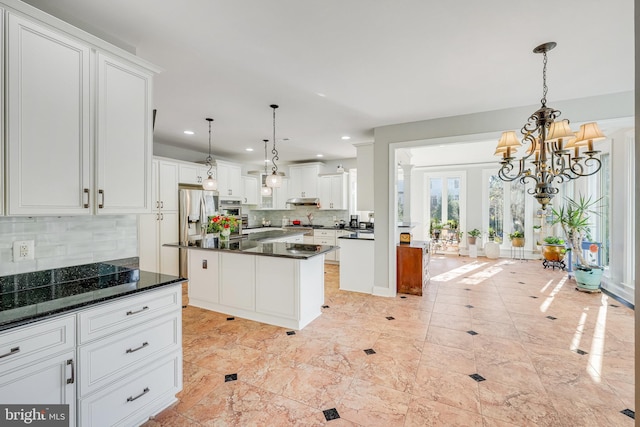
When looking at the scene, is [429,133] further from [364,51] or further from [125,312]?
[125,312]

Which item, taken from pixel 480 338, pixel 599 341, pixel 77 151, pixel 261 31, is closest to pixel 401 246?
pixel 480 338

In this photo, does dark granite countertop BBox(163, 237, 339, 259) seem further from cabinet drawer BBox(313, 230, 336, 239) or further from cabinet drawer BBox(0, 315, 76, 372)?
cabinet drawer BBox(313, 230, 336, 239)

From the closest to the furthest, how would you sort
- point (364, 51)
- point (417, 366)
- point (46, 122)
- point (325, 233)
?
1. point (46, 122)
2. point (364, 51)
3. point (417, 366)
4. point (325, 233)

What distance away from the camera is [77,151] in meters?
1.71

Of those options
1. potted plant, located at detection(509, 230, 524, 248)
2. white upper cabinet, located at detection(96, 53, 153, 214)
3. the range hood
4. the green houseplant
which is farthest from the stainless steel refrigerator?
potted plant, located at detection(509, 230, 524, 248)

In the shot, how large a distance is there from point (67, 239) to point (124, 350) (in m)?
0.93

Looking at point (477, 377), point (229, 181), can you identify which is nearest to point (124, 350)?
point (477, 377)

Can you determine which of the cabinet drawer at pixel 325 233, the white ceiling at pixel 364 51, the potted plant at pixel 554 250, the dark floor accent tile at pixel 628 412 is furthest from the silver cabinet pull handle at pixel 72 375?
the potted plant at pixel 554 250

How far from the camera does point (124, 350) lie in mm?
1627

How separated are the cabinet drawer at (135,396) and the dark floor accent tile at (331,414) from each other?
1045 mm

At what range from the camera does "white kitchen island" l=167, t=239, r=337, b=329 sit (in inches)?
127

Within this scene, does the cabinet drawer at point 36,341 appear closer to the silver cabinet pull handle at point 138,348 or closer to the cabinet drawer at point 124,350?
the cabinet drawer at point 124,350
